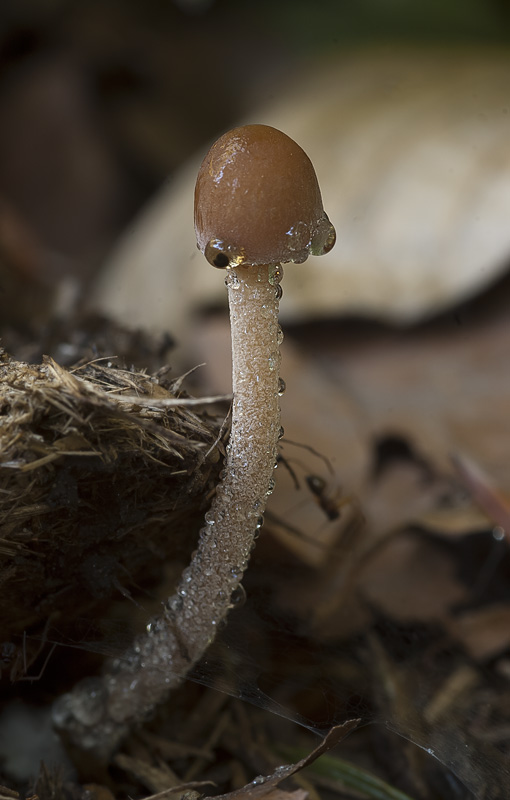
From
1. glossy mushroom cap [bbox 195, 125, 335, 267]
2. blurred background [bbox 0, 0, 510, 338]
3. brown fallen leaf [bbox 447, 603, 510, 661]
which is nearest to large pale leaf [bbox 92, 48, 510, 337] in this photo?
blurred background [bbox 0, 0, 510, 338]

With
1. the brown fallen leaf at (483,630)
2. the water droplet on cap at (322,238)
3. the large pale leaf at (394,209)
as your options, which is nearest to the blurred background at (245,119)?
the large pale leaf at (394,209)

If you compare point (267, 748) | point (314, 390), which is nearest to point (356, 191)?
point (314, 390)

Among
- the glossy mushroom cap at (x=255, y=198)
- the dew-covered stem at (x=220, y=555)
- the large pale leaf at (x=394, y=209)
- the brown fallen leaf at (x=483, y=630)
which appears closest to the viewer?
the glossy mushroom cap at (x=255, y=198)

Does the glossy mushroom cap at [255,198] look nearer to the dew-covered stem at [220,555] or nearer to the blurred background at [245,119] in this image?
the dew-covered stem at [220,555]

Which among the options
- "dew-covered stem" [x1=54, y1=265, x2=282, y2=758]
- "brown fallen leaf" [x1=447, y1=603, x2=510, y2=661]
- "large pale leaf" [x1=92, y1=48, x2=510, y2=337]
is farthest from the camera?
"large pale leaf" [x1=92, y1=48, x2=510, y2=337]

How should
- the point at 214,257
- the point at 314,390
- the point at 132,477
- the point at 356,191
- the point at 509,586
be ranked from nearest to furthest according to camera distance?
the point at 214,257
the point at 132,477
the point at 509,586
the point at 314,390
the point at 356,191

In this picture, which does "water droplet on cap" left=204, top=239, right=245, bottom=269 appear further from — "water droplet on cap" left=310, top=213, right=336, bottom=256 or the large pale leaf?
the large pale leaf

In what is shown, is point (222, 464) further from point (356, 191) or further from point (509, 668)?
point (356, 191)
